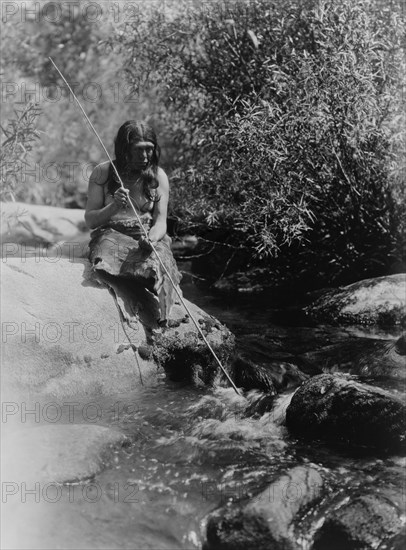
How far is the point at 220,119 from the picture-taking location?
36.9 feet

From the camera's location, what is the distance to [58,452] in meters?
5.10

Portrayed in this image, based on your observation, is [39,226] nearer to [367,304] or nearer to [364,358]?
[367,304]

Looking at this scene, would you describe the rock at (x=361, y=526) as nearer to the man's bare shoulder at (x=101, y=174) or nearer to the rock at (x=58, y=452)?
the rock at (x=58, y=452)

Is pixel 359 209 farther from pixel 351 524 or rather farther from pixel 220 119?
pixel 351 524

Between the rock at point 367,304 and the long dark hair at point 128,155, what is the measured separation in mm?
3182

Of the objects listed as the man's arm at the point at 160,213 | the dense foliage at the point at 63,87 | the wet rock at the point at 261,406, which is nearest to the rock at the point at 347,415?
the wet rock at the point at 261,406

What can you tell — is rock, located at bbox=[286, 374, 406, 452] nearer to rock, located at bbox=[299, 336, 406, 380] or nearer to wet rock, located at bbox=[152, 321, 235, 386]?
wet rock, located at bbox=[152, 321, 235, 386]

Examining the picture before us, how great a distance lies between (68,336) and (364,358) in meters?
3.20

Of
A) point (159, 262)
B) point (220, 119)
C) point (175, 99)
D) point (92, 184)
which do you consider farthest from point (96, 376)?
point (175, 99)

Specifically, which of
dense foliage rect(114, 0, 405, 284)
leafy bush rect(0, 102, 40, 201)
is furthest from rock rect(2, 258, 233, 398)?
leafy bush rect(0, 102, 40, 201)

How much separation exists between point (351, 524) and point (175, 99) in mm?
9012

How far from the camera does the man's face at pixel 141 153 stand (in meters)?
7.00

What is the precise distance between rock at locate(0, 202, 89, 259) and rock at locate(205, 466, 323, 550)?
8.77 meters

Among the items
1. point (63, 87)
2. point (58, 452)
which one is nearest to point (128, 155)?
point (58, 452)
